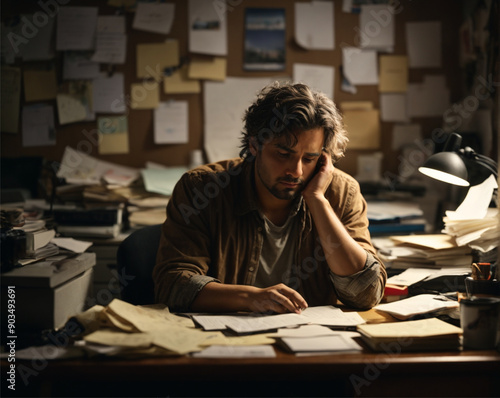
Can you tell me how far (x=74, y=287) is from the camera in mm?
1351

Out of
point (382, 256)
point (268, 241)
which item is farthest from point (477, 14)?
point (268, 241)

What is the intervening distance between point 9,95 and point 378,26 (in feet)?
6.13

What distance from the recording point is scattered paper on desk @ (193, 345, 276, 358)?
1.09 m

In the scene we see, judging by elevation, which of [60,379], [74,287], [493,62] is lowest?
[60,379]

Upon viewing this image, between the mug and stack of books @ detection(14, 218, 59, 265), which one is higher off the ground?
stack of books @ detection(14, 218, 59, 265)

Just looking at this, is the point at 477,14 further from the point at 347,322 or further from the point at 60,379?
the point at 60,379

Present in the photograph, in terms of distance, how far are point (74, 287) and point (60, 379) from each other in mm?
324

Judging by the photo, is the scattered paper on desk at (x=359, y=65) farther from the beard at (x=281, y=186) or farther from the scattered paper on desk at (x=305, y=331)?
the scattered paper on desk at (x=305, y=331)

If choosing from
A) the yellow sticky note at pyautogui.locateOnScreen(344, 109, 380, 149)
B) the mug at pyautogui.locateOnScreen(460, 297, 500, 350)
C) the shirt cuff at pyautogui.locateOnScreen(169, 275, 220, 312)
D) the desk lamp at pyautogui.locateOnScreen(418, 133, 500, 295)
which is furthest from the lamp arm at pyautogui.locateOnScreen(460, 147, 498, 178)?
the yellow sticky note at pyautogui.locateOnScreen(344, 109, 380, 149)

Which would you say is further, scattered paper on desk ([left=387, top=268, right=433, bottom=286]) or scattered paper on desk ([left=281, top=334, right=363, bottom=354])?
scattered paper on desk ([left=387, top=268, right=433, bottom=286])

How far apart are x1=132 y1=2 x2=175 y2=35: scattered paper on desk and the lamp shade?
1580mm

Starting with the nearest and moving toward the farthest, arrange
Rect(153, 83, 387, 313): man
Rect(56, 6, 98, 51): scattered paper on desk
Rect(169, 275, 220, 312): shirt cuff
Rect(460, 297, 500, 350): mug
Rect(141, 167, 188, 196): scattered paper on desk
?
Rect(460, 297, 500, 350): mug < Rect(169, 275, 220, 312): shirt cuff < Rect(153, 83, 387, 313): man < Rect(141, 167, 188, 196): scattered paper on desk < Rect(56, 6, 98, 51): scattered paper on desk

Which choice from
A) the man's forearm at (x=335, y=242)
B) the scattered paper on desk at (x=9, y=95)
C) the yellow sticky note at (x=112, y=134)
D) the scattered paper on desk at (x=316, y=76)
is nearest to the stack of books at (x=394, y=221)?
the man's forearm at (x=335, y=242)

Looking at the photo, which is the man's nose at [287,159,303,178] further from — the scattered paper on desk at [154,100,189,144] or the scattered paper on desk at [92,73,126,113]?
the scattered paper on desk at [92,73,126,113]
